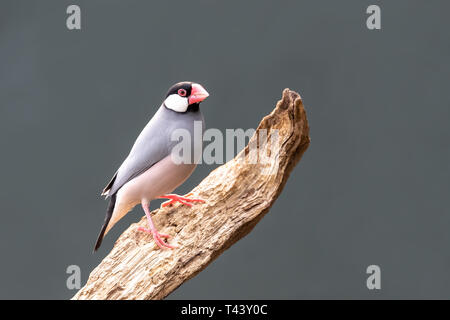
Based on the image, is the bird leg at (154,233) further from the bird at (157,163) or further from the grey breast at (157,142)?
the grey breast at (157,142)

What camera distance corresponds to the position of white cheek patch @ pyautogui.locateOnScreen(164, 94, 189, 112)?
4.32 metres

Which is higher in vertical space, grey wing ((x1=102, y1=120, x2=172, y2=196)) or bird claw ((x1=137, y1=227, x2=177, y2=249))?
grey wing ((x1=102, y1=120, x2=172, y2=196))

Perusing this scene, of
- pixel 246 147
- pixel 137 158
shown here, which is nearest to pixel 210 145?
pixel 246 147

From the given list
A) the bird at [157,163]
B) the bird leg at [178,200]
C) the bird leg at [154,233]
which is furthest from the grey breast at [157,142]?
the bird leg at [178,200]

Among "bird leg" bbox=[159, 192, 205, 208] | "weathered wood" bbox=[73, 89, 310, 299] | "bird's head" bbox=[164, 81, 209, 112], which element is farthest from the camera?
"bird leg" bbox=[159, 192, 205, 208]

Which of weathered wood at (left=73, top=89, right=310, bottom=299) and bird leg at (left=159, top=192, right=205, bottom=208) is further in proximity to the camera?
bird leg at (left=159, top=192, right=205, bottom=208)

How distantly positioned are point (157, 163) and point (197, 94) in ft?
1.82

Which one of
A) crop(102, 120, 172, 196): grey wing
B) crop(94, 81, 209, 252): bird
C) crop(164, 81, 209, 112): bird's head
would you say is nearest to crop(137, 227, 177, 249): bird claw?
crop(94, 81, 209, 252): bird

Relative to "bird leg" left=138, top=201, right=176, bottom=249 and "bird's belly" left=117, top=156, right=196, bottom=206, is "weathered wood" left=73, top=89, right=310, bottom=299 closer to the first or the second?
"bird leg" left=138, top=201, right=176, bottom=249

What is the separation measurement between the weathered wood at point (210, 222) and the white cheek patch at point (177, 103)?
0.55 m

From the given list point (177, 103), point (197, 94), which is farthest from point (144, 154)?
point (197, 94)

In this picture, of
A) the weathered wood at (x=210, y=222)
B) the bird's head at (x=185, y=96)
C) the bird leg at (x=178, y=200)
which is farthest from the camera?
the bird leg at (x=178, y=200)

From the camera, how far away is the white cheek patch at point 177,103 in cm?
432

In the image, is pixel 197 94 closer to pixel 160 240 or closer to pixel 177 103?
pixel 177 103
